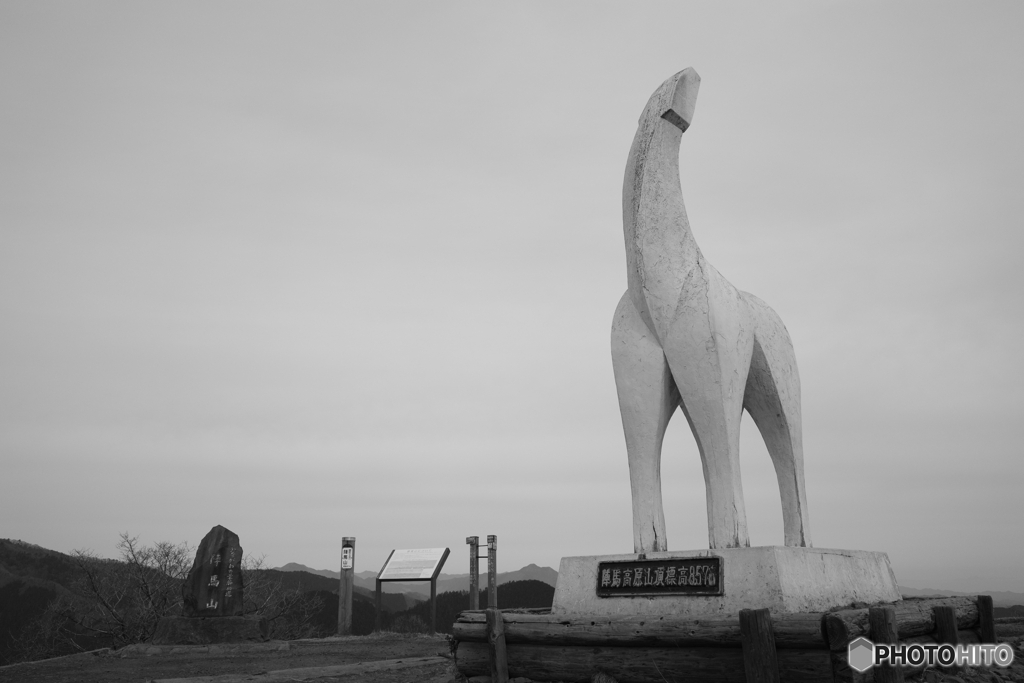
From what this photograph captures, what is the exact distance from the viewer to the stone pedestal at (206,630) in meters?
11.4

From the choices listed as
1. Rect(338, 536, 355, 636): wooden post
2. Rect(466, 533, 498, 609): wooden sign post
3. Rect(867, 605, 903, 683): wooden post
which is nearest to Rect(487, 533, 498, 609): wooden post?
Rect(466, 533, 498, 609): wooden sign post

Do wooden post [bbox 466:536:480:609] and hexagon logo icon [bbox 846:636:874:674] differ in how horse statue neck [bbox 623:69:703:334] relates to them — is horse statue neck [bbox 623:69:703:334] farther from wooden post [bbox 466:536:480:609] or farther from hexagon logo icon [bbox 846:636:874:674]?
wooden post [bbox 466:536:480:609]

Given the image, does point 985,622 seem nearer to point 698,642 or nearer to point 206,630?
point 698,642

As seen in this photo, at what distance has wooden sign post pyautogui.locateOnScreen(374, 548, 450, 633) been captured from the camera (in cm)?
1317

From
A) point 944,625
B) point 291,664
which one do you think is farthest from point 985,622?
point 291,664

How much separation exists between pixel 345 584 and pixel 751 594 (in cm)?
1042

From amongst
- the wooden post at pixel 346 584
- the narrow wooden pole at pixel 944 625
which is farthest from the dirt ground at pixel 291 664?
the wooden post at pixel 346 584

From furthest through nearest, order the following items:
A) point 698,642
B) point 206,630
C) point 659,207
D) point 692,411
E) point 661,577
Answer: point 206,630
point 659,207
point 692,411
point 661,577
point 698,642

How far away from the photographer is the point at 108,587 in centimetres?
1491

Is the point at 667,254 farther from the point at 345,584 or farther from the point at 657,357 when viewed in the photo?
the point at 345,584

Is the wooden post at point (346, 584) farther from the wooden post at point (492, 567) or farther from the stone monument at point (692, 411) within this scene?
the stone monument at point (692, 411)

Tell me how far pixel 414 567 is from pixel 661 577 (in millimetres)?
9087

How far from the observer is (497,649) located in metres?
5.50

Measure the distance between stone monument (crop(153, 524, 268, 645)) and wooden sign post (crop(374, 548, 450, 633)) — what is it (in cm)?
219
